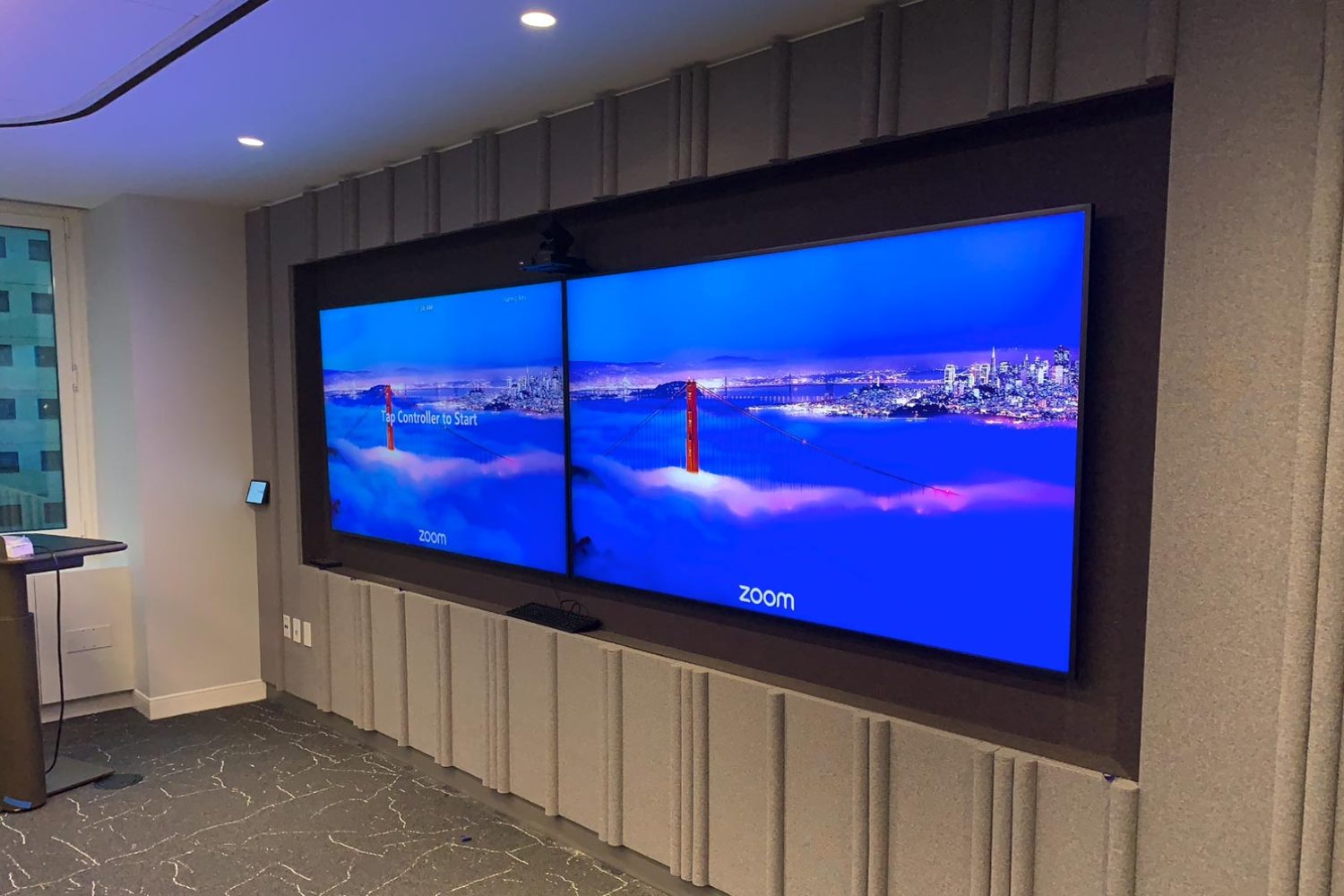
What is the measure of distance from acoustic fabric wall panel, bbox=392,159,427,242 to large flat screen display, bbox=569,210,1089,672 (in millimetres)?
1022

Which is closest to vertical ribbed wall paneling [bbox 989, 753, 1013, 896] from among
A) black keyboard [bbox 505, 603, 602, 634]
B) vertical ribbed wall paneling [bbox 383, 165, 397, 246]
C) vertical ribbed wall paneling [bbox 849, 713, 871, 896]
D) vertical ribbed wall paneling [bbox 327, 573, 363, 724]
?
vertical ribbed wall paneling [bbox 849, 713, 871, 896]

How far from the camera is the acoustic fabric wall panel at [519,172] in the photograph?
3.17 m

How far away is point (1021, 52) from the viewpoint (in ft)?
6.51

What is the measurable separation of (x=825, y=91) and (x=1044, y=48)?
58 centimetres

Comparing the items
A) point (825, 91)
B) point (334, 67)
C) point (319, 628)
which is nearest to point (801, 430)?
point (825, 91)

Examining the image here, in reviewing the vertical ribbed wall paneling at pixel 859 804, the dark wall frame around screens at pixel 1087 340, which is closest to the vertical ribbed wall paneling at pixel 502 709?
the dark wall frame around screens at pixel 1087 340

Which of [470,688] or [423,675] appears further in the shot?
[423,675]

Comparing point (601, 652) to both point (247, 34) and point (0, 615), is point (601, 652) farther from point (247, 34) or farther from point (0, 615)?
point (0, 615)

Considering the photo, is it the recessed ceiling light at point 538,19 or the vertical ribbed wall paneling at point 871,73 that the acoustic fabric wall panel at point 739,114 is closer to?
the vertical ribbed wall paneling at point 871,73

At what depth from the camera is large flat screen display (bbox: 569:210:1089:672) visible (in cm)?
204

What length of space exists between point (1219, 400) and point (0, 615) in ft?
13.8

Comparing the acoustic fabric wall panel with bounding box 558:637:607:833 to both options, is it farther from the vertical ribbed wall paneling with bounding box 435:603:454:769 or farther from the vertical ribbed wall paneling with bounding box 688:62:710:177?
the vertical ribbed wall paneling with bounding box 688:62:710:177

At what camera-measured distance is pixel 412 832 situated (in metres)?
3.27

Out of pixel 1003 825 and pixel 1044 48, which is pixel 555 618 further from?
pixel 1044 48
